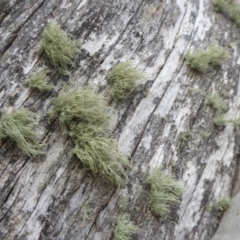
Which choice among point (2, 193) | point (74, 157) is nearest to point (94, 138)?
point (74, 157)

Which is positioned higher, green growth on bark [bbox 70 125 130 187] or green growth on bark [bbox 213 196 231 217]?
green growth on bark [bbox 213 196 231 217]

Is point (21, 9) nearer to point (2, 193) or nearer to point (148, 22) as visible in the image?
point (148, 22)

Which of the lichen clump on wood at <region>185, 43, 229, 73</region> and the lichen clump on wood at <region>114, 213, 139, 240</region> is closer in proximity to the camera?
→ the lichen clump on wood at <region>114, 213, 139, 240</region>

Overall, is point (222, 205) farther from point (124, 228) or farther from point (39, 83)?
point (39, 83)

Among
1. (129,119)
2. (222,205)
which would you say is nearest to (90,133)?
(129,119)

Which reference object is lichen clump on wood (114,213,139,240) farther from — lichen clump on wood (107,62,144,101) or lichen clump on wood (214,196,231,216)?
lichen clump on wood (107,62,144,101)

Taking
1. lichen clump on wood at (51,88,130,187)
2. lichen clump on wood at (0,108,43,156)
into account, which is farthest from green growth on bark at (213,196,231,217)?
lichen clump on wood at (0,108,43,156)

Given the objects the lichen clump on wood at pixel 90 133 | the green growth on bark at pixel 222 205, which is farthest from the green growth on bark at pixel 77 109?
the green growth on bark at pixel 222 205
